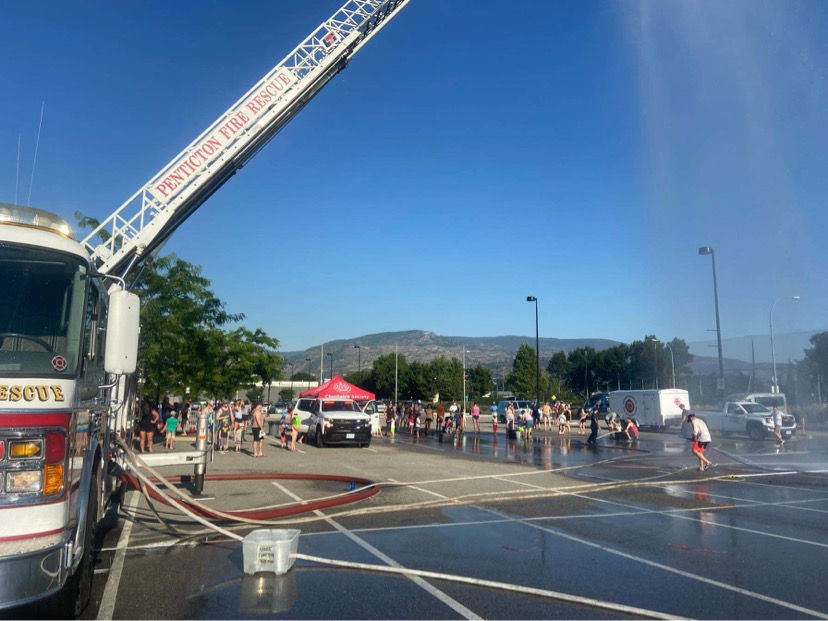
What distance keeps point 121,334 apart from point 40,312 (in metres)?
0.58

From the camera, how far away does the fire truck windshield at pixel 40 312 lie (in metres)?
4.55

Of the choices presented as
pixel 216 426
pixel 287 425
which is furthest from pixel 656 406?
pixel 216 426

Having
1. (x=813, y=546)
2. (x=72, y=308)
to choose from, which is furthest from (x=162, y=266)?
(x=813, y=546)

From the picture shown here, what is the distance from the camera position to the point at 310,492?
39.8ft

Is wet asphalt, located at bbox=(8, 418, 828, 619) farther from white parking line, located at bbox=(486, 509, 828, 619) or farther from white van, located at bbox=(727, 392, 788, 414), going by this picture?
white van, located at bbox=(727, 392, 788, 414)

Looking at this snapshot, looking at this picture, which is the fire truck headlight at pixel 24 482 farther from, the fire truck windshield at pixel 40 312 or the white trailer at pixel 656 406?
the white trailer at pixel 656 406

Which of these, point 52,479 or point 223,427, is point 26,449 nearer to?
point 52,479

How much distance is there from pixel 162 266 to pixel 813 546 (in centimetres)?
2255

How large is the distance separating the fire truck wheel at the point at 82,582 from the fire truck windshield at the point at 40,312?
58.3 inches

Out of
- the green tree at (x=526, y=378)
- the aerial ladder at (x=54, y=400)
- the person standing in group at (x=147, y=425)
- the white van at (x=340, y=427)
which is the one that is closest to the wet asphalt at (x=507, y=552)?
the aerial ladder at (x=54, y=400)

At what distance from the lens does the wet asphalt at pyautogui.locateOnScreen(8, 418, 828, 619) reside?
18.3ft

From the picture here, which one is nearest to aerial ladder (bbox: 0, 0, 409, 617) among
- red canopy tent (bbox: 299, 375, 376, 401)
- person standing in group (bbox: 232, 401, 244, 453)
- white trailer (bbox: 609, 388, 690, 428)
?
person standing in group (bbox: 232, 401, 244, 453)

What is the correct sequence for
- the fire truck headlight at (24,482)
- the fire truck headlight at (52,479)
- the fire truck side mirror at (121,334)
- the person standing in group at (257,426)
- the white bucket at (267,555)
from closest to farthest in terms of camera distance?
the fire truck headlight at (24,482) → the fire truck headlight at (52,479) → the fire truck side mirror at (121,334) → the white bucket at (267,555) → the person standing in group at (257,426)

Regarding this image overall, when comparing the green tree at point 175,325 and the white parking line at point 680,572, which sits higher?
the green tree at point 175,325
